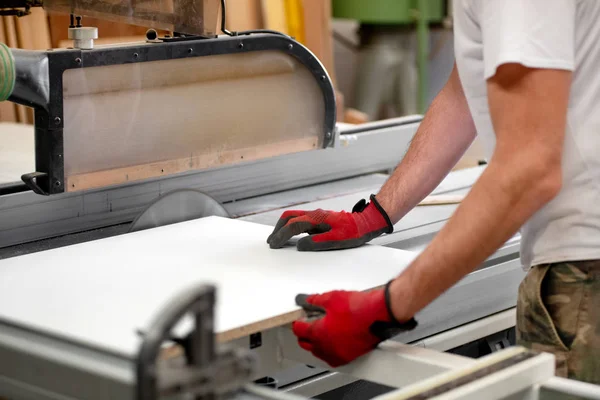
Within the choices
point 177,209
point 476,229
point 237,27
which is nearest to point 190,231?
point 177,209

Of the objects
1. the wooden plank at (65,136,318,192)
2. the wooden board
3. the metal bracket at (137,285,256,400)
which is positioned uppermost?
the metal bracket at (137,285,256,400)

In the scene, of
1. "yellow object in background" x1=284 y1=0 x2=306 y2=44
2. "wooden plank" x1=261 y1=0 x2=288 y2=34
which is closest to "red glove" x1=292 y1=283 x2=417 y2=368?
"wooden plank" x1=261 y1=0 x2=288 y2=34

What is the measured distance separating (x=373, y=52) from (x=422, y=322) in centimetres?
412

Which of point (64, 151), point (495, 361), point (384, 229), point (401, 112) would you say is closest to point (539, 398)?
point (495, 361)

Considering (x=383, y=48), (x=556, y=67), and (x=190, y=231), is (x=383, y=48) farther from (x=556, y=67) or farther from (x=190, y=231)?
(x=556, y=67)

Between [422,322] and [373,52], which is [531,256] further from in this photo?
[373,52]

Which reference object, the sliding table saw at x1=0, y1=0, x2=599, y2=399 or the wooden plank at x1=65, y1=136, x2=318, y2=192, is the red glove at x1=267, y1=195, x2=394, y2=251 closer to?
the sliding table saw at x1=0, y1=0, x2=599, y2=399

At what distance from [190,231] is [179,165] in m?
0.22

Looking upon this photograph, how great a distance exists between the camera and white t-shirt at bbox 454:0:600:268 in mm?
1219

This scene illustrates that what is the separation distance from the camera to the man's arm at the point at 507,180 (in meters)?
1.21

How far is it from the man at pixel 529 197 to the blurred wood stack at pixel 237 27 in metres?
1.29

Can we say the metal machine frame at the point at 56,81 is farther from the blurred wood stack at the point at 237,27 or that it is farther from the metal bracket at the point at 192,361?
the metal bracket at the point at 192,361

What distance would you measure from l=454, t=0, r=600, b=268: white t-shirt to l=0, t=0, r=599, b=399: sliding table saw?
0.23 metres

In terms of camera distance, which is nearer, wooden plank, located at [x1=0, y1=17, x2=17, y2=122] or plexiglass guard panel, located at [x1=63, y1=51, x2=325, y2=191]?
plexiglass guard panel, located at [x1=63, y1=51, x2=325, y2=191]
